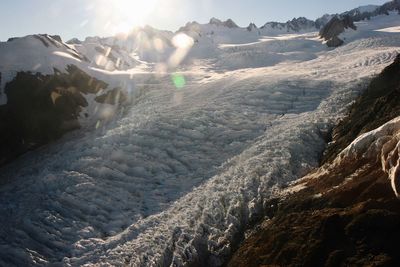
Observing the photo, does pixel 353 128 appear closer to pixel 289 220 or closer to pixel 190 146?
pixel 289 220

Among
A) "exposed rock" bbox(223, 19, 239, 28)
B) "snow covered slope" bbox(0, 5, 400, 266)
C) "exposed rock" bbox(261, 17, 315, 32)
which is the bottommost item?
"snow covered slope" bbox(0, 5, 400, 266)

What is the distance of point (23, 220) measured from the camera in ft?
77.0

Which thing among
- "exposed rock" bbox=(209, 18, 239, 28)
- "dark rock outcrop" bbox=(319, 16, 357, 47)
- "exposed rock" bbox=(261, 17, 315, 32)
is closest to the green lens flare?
"dark rock outcrop" bbox=(319, 16, 357, 47)

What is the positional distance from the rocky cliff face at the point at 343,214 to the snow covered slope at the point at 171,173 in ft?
7.98

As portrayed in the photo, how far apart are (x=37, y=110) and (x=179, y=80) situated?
20188mm

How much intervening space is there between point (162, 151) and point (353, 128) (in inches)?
507

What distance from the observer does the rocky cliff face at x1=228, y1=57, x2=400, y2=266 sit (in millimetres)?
13531

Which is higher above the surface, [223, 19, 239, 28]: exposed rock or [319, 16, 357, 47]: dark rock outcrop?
[223, 19, 239, 28]: exposed rock

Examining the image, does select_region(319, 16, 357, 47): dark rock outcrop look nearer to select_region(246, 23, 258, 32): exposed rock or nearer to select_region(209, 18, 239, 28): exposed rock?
select_region(246, 23, 258, 32): exposed rock

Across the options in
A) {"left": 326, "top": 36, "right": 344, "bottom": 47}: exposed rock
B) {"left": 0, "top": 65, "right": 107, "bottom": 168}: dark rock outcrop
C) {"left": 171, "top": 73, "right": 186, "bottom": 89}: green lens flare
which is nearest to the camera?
{"left": 0, "top": 65, "right": 107, "bottom": 168}: dark rock outcrop

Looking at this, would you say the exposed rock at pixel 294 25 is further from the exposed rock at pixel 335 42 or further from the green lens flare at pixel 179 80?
the green lens flare at pixel 179 80

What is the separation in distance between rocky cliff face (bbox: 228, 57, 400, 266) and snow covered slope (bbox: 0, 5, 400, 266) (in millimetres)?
2433

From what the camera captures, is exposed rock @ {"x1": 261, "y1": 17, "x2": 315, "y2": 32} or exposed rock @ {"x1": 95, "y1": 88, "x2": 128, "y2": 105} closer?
exposed rock @ {"x1": 95, "y1": 88, "x2": 128, "y2": 105}

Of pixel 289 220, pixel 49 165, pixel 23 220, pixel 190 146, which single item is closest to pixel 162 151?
pixel 190 146
